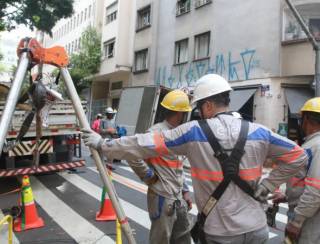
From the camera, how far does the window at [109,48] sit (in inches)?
1267

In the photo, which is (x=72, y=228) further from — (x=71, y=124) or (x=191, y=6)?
(x=191, y=6)

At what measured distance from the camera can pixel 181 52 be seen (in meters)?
24.6

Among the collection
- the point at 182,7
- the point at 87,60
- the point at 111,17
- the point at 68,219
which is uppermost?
Result: the point at 111,17

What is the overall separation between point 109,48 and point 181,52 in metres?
10.00

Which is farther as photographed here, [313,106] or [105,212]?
[105,212]

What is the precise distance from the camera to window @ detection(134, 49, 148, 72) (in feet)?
94.4

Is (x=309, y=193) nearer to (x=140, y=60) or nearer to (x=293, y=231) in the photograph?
(x=293, y=231)

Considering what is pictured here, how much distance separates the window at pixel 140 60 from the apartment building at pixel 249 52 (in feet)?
9.30

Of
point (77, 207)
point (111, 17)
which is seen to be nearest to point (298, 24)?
point (77, 207)

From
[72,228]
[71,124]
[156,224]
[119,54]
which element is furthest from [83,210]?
[119,54]

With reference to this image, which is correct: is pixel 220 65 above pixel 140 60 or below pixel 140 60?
below

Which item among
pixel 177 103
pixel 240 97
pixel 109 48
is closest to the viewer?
pixel 177 103

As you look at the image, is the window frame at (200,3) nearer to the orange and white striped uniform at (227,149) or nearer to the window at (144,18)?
the window at (144,18)

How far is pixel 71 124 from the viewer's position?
983 centimetres
